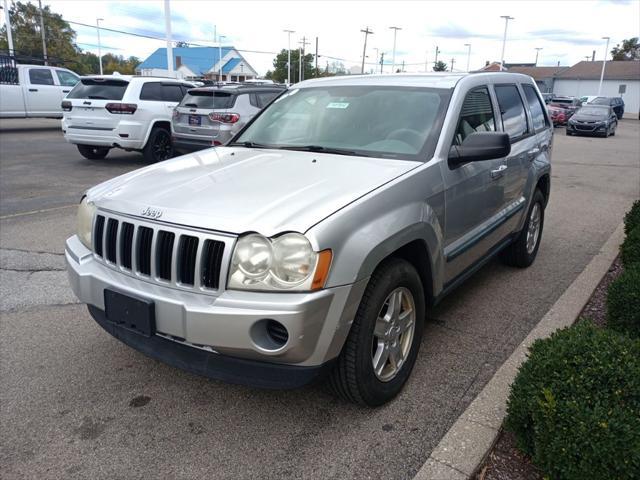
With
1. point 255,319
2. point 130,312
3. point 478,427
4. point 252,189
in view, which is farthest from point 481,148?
point 130,312

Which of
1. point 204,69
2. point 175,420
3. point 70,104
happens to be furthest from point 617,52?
point 175,420

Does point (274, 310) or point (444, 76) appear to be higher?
point (444, 76)

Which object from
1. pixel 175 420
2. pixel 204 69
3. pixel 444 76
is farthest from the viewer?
pixel 204 69

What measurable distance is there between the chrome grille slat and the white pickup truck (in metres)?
16.9

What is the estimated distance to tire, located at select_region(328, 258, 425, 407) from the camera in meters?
2.72

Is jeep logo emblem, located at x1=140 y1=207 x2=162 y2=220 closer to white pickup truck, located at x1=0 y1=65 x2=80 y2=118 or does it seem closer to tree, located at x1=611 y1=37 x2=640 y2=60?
white pickup truck, located at x1=0 y1=65 x2=80 y2=118

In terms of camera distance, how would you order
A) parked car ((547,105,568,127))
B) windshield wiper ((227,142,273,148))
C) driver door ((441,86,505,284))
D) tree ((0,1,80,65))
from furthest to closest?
tree ((0,1,80,65))
parked car ((547,105,568,127))
windshield wiper ((227,142,273,148))
driver door ((441,86,505,284))

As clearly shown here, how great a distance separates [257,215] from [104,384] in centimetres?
156

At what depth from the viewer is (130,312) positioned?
2.71m

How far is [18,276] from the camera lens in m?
5.07

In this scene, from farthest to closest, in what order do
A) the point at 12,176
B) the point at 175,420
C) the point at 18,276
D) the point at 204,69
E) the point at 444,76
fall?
the point at 204,69 → the point at 12,176 → the point at 18,276 → the point at 444,76 → the point at 175,420

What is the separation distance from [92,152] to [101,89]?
1.82 metres

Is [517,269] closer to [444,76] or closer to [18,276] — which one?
[444,76]

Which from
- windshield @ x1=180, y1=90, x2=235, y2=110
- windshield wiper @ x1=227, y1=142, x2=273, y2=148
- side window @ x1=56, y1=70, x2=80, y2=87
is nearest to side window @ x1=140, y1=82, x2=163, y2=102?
windshield @ x1=180, y1=90, x2=235, y2=110
